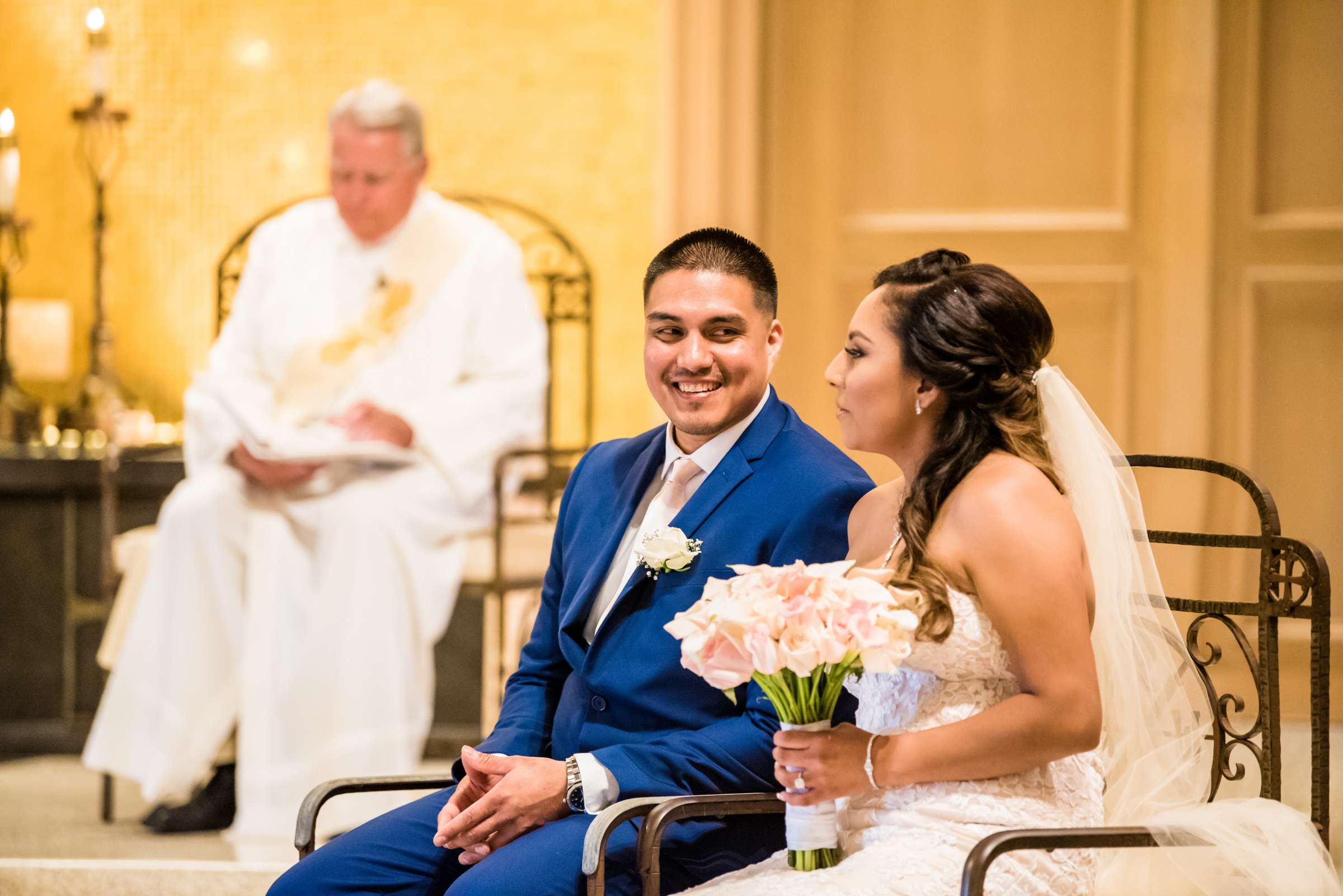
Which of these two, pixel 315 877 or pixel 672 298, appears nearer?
pixel 315 877

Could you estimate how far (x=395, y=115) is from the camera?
4.38 m

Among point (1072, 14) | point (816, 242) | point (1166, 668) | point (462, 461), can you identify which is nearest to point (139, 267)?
point (462, 461)

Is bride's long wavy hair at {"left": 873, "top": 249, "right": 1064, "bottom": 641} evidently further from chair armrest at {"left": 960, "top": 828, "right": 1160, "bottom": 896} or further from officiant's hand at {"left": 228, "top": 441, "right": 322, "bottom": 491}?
officiant's hand at {"left": 228, "top": 441, "right": 322, "bottom": 491}

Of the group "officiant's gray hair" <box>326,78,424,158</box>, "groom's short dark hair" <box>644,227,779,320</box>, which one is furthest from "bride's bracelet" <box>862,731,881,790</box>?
"officiant's gray hair" <box>326,78,424,158</box>

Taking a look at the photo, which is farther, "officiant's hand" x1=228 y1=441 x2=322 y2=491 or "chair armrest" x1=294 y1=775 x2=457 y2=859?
"officiant's hand" x1=228 y1=441 x2=322 y2=491

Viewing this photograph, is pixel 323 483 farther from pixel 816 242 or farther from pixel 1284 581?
pixel 1284 581

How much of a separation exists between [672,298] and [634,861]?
94cm

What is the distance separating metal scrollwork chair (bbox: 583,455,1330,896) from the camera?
5.67 ft

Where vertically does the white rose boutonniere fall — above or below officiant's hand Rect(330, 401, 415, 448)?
below

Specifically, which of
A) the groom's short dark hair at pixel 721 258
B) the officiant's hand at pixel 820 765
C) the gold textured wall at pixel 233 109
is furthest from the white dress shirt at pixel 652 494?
the gold textured wall at pixel 233 109

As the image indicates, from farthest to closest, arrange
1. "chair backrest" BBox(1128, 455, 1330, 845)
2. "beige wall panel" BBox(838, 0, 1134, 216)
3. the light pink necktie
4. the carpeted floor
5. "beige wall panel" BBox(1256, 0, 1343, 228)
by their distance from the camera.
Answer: "beige wall panel" BBox(838, 0, 1134, 216) < "beige wall panel" BBox(1256, 0, 1343, 228) < the carpeted floor < the light pink necktie < "chair backrest" BBox(1128, 455, 1330, 845)

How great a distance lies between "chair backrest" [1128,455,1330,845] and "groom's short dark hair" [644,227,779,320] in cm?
76

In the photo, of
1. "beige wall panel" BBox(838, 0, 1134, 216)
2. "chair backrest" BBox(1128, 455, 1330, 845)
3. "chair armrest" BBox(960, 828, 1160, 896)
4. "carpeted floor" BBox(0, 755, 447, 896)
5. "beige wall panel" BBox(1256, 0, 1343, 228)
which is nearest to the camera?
"chair armrest" BBox(960, 828, 1160, 896)

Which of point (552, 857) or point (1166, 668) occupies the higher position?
point (1166, 668)
